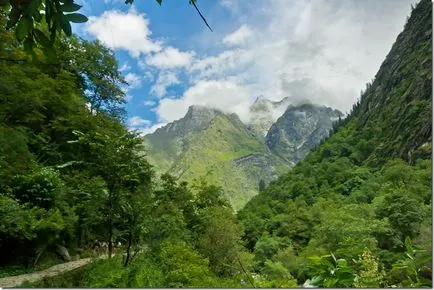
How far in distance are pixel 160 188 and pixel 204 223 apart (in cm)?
361

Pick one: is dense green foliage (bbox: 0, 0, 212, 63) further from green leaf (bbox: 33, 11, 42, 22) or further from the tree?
the tree

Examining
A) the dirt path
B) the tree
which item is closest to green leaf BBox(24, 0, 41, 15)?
the dirt path

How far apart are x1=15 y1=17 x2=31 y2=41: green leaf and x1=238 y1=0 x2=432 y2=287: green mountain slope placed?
109 centimetres

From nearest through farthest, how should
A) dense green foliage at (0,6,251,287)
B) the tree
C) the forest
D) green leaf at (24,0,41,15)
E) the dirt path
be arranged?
green leaf at (24,0,41,15)
the forest
the dirt path
dense green foliage at (0,6,251,287)
the tree

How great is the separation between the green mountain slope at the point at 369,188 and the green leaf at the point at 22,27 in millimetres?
1092

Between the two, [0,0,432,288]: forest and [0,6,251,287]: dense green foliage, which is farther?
[0,6,251,287]: dense green foliage

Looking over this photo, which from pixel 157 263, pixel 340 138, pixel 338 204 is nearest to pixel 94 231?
pixel 157 263

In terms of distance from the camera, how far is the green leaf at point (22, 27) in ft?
4.24

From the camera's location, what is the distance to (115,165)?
12.8 metres

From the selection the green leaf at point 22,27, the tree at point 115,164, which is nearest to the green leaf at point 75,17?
the green leaf at point 22,27

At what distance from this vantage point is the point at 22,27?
50.9 inches

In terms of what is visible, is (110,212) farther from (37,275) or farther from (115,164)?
(37,275)

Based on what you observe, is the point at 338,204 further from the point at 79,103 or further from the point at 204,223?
the point at 79,103

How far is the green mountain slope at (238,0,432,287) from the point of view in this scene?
27719 millimetres
